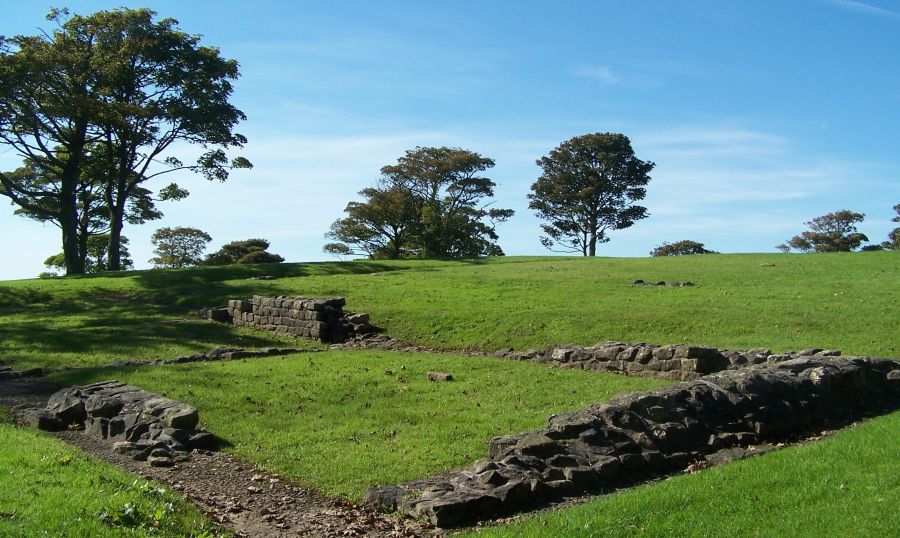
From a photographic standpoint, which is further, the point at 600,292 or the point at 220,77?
the point at 220,77

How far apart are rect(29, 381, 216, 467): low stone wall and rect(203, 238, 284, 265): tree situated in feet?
194

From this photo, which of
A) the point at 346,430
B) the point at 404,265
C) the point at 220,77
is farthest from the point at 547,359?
the point at 220,77

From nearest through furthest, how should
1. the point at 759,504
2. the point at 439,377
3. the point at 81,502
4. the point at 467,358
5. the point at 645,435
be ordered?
the point at 81,502 → the point at 759,504 → the point at 645,435 → the point at 439,377 → the point at 467,358

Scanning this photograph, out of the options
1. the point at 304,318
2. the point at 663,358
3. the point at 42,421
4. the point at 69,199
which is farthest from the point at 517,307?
the point at 69,199

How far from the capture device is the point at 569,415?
11438mm

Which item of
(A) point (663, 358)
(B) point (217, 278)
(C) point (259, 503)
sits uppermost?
(B) point (217, 278)

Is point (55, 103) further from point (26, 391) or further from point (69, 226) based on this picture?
point (26, 391)

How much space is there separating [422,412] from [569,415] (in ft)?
12.5

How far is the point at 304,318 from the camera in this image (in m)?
28.2

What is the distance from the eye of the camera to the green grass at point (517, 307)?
23.6 metres

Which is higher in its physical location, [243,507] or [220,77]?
[220,77]

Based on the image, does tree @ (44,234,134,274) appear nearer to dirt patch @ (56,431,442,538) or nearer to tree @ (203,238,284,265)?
tree @ (203,238,284,265)

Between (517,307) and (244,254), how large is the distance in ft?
168

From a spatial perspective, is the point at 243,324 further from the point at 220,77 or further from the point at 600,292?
the point at 220,77
